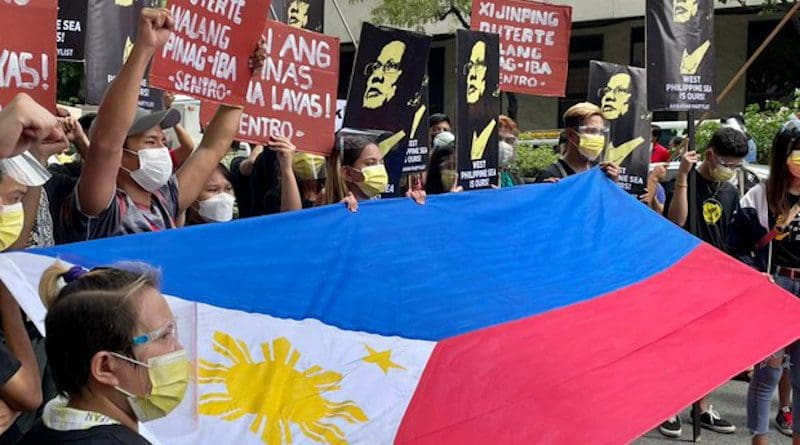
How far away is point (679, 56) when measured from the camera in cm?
732

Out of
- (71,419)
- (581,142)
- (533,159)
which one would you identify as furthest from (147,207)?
(533,159)

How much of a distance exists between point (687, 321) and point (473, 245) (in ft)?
3.53

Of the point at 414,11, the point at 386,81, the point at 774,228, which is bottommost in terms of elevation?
the point at 774,228

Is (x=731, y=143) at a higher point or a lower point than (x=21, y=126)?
lower

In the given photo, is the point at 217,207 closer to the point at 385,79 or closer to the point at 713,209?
the point at 385,79

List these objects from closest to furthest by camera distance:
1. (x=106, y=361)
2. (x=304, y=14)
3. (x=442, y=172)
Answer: (x=106, y=361) < (x=442, y=172) < (x=304, y=14)

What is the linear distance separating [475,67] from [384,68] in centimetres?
97

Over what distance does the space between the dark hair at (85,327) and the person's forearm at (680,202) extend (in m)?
5.06

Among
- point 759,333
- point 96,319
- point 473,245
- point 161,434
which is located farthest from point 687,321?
point 96,319

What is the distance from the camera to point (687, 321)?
5.12m

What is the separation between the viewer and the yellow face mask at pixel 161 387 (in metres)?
2.40

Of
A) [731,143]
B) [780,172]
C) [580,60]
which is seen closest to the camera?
[780,172]

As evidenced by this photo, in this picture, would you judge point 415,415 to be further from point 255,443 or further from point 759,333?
point 759,333

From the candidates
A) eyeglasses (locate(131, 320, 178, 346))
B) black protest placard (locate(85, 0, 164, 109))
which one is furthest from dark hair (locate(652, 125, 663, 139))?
eyeglasses (locate(131, 320, 178, 346))
